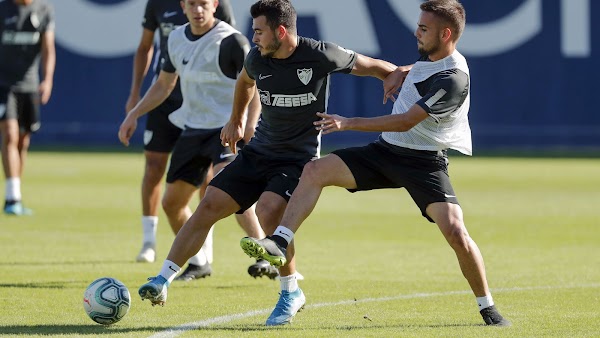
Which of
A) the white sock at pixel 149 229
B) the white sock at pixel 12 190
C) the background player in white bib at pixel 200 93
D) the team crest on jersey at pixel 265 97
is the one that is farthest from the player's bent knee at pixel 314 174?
the white sock at pixel 12 190

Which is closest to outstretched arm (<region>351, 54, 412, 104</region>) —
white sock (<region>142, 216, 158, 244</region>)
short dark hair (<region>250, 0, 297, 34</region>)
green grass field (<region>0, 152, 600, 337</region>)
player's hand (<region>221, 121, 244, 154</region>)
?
short dark hair (<region>250, 0, 297, 34</region>)

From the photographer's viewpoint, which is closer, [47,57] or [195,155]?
[195,155]

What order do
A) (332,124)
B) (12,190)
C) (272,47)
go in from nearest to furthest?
(332,124), (272,47), (12,190)

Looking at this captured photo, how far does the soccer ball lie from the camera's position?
24.6ft

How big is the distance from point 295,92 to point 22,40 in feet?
29.2

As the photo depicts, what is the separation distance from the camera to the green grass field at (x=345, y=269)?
299 inches

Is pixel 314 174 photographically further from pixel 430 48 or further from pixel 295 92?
pixel 430 48

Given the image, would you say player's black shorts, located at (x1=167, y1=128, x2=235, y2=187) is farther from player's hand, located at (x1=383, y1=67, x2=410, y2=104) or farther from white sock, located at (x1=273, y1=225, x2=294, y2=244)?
white sock, located at (x1=273, y1=225, x2=294, y2=244)

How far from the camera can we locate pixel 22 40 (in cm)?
1603

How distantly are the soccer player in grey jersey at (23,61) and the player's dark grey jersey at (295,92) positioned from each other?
7852 millimetres

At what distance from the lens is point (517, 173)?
2188 centimetres

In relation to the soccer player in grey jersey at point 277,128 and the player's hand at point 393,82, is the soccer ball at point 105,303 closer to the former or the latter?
the soccer player in grey jersey at point 277,128

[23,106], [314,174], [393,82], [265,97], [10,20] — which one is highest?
[393,82]


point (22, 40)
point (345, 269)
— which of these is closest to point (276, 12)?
point (345, 269)
